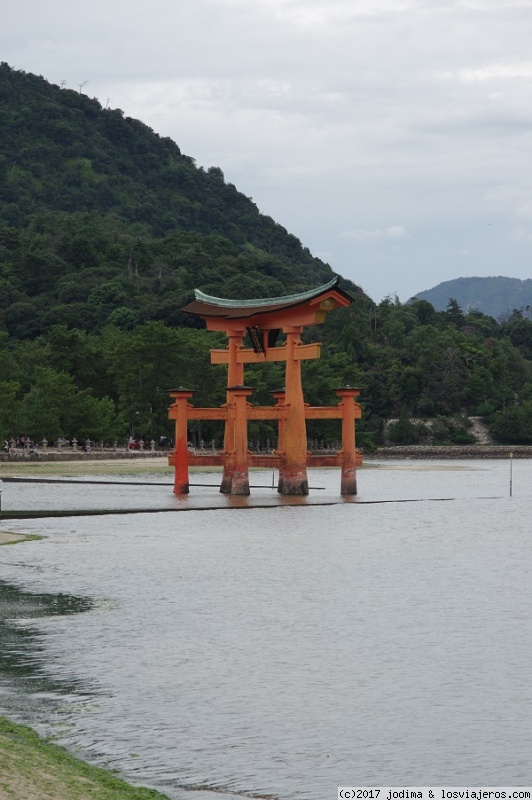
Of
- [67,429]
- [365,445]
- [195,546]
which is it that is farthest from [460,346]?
[195,546]

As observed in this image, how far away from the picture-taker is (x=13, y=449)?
303 feet

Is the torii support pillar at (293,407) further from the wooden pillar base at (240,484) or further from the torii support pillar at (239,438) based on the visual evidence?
the wooden pillar base at (240,484)

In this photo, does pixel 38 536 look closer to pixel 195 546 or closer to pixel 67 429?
pixel 195 546

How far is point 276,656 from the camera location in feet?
76.1

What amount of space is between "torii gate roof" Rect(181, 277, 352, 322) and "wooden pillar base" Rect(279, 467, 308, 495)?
7.59 meters

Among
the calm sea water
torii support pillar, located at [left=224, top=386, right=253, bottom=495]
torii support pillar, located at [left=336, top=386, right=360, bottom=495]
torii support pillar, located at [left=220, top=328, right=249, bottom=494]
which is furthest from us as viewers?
torii support pillar, located at [left=220, top=328, right=249, bottom=494]

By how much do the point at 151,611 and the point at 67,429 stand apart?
6980 centimetres

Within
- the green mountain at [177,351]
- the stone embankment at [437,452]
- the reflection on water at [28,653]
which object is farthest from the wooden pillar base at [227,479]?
the stone embankment at [437,452]

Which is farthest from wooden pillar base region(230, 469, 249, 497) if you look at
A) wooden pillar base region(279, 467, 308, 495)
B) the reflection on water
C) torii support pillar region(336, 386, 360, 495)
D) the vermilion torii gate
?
the reflection on water

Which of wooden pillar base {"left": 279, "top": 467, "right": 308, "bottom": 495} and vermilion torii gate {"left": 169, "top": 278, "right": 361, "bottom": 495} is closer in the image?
vermilion torii gate {"left": 169, "top": 278, "right": 361, "bottom": 495}

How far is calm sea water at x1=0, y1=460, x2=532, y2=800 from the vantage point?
16.5 meters

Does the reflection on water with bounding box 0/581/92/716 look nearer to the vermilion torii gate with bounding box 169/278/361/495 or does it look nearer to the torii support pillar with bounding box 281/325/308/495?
the torii support pillar with bounding box 281/325/308/495

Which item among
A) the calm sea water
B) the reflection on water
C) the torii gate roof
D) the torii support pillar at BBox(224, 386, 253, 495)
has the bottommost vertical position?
the calm sea water

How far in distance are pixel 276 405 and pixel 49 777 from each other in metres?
43.6
